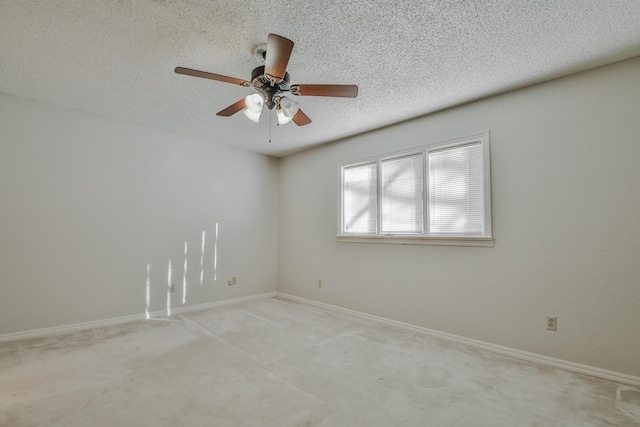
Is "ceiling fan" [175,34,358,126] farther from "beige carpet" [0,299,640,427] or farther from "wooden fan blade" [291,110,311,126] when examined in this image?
"beige carpet" [0,299,640,427]

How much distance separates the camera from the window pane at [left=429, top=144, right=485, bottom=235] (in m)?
3.11

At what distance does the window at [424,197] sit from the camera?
3.11 meters

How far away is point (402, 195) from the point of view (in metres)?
3.74

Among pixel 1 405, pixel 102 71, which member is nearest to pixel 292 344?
pixel 1 405

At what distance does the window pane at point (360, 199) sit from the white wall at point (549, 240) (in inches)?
19.7

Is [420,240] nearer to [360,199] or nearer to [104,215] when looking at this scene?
[360,199]

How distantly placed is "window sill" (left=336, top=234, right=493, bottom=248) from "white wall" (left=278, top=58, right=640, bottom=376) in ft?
0.23

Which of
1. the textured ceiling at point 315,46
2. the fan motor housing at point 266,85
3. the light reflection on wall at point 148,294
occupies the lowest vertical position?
the light reflection on wall at point 148,294

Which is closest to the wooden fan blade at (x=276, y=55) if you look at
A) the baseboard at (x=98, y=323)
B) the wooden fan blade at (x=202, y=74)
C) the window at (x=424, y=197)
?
the wooden fan blade at (x=202, y=74)

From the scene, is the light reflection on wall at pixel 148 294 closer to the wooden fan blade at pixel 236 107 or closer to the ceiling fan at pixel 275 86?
the wooden fan blade at pixel 236 107

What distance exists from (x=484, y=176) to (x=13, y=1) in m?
3.91

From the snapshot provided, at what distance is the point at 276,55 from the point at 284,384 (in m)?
2.28

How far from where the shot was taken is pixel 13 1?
1.83 metres

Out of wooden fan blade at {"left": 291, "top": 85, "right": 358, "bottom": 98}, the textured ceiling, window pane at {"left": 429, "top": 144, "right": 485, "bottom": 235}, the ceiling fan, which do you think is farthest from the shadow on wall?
window pane at {"left": 429, "top": 144, "right": 485, "bottom": 235}
